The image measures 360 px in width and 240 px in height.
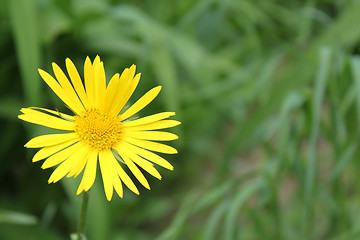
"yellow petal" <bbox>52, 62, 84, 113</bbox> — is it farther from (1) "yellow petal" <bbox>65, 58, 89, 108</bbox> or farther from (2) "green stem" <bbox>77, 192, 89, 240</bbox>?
(2) "green stem" <bbox>77, 192, 89, 240</bbox>

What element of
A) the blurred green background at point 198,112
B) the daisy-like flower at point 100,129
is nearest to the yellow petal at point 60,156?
the daisy-like flower at point 100,129

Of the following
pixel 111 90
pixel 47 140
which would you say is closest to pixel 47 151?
pixel 47 140

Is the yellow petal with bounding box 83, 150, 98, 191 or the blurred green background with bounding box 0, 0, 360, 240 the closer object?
the yellow petal with bounding box 83, 150, 98, 191

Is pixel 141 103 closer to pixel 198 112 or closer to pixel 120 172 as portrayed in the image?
pixel 120 172

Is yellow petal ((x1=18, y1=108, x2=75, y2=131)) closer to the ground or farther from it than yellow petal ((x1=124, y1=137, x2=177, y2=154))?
farther from it

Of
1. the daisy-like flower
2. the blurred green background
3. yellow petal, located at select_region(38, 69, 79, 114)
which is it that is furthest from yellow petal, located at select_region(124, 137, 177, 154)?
the blurred green background

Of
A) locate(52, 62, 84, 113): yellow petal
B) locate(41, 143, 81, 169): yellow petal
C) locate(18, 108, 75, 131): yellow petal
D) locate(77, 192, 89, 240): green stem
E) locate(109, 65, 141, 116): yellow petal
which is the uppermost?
locate(52, 62, 84, 113): yellow petal

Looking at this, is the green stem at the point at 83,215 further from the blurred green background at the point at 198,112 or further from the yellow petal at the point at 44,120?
the blurred green background at the point at 198,112
